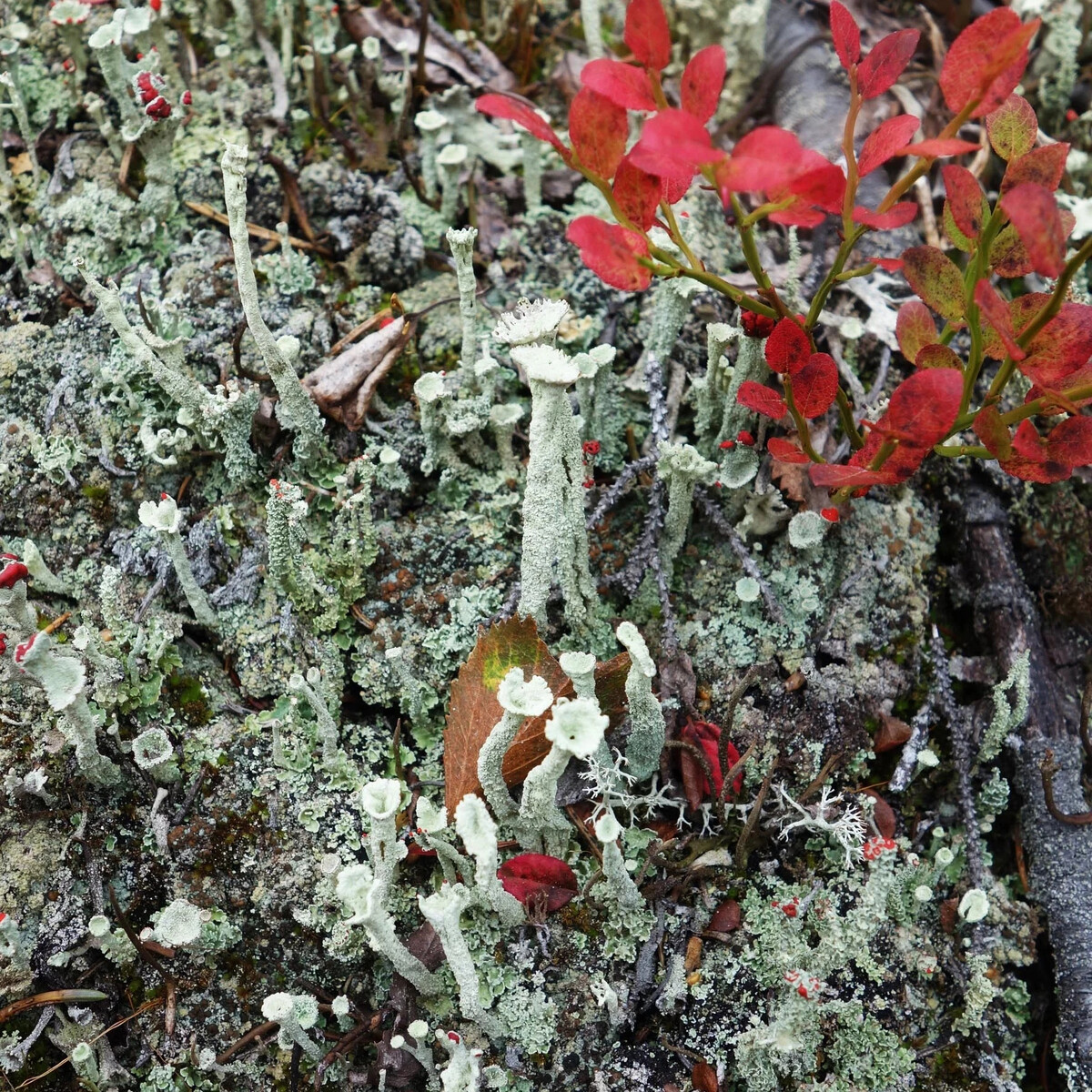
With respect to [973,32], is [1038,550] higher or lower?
lower

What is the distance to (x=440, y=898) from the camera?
1.72m

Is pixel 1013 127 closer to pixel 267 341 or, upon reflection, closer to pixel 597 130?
pixel 597 130

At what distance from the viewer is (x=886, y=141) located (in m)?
1.93

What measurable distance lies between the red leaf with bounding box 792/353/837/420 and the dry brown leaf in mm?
667

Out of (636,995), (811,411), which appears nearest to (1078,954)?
(636,995)

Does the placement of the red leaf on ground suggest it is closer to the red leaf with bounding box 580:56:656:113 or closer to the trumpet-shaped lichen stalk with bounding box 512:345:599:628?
the red leaf with bounding box 580:56:656:113

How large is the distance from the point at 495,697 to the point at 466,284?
3.29 feet

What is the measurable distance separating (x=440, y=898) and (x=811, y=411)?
1255 mm

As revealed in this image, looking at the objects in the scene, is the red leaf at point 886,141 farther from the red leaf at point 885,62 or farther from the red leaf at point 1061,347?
the red leaf at point 1061,347

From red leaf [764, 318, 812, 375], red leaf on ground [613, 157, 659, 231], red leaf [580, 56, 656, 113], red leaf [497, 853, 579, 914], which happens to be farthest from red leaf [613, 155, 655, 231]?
red leaf [497, 853, 579, 914]

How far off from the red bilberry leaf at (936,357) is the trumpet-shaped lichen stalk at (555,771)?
998 millimetres

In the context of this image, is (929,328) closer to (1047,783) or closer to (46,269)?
(1047,783)

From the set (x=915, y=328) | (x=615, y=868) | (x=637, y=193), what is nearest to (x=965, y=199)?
(x=915, y=328)

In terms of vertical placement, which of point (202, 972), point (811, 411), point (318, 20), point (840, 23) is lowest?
point (202, 972)
